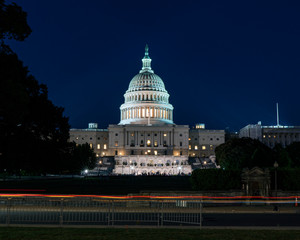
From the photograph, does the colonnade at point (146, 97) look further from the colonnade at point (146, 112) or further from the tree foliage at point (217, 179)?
the tree foliage at point (217, 179)

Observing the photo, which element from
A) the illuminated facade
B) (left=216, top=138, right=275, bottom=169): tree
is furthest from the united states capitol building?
(left=216, top=138, right=275, bottom=169): tree

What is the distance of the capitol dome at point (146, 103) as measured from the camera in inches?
5359

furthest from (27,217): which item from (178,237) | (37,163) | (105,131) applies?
(105,131)

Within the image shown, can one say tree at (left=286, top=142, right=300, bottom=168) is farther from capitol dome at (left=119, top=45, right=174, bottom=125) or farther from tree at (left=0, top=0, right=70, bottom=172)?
capitol dome at (left=119, top=45, right=174, bottom=125)

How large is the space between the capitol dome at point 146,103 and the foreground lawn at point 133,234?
119103 mm

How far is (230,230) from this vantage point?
1417cm

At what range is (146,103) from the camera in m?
136

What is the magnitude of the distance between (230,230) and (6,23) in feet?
41.8

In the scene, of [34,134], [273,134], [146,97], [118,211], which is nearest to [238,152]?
[34,134]

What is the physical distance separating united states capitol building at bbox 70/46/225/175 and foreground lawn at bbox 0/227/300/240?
308ft

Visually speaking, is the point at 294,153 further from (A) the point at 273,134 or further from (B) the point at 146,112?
(B) the point at 146,112

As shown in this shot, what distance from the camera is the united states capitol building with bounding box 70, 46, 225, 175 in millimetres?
114188

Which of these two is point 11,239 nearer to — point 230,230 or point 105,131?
point 230,230

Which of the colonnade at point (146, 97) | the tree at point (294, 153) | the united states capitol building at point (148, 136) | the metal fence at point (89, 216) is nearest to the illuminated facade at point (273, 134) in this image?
the united states capitol building at point (148, 136)
